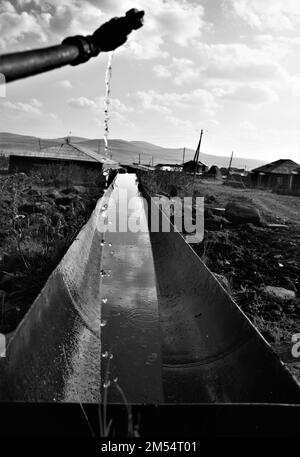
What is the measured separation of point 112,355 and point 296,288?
12.5 ft

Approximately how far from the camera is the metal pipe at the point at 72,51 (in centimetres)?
112

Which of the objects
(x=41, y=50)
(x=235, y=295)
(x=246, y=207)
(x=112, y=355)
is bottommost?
(x=112, y=355)

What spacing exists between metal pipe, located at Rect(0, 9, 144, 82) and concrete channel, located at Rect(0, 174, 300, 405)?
1964 millimetres

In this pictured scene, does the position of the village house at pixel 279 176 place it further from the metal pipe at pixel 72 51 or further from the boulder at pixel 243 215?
the metal pipe at pixel 72 51

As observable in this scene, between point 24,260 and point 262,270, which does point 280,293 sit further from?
point 24,260

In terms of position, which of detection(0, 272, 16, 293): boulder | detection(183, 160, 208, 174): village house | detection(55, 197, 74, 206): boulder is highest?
detection(183, 160, 208, 174): village house

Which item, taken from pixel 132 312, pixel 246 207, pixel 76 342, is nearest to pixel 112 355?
pixel 76 342

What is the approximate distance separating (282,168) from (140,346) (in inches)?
1674

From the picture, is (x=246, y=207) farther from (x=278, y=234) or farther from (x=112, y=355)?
(x=112, y=355)

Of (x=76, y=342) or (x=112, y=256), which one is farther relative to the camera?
(x=112, y=256)

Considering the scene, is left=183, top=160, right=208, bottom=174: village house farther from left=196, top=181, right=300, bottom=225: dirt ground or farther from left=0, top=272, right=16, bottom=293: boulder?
left=0, top=272, right=16, bottom=293: boulder

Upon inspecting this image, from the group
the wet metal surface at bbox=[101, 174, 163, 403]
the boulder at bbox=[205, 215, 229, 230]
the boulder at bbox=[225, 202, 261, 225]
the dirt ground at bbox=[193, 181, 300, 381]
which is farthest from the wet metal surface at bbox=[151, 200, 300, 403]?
the boulder at bbox=[225, 202, 261, 225]

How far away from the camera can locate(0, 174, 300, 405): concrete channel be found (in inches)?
115
